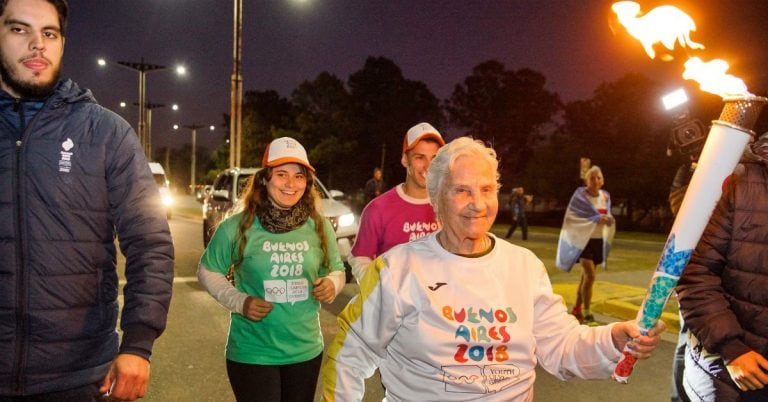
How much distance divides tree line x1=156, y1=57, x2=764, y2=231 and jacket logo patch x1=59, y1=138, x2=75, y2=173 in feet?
138

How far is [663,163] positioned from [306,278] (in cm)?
4725

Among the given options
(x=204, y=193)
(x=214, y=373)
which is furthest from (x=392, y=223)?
(x=204, y=193)

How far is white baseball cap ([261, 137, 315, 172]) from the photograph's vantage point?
3840mm

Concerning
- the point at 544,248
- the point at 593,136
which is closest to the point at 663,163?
the point at 593,136

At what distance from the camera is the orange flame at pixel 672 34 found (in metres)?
2.43

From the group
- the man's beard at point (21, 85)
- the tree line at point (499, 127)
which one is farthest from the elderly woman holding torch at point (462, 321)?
the tree line at point (499, 127)

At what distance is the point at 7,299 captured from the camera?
85.4 inches

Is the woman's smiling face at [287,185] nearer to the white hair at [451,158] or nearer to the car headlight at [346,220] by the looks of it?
the white hair at [451,158]

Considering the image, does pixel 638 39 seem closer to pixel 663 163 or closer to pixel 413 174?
pixel 413 174

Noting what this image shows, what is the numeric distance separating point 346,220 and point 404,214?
7028 millimetres

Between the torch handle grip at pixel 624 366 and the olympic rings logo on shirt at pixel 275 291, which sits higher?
the torch handle grip at pixel 624 366

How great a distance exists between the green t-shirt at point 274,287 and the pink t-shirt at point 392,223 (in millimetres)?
457

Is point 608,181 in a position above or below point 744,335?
below

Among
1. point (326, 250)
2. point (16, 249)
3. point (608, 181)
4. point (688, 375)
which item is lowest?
point (608, 181)
